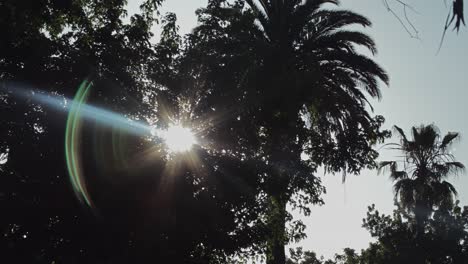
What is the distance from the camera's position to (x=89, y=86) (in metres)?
9.66

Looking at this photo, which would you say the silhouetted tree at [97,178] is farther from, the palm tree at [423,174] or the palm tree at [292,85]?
the palm tree at [423,174]

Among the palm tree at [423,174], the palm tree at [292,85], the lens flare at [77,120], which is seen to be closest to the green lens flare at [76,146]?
the lens flare at [77,120]

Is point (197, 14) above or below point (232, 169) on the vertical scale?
above

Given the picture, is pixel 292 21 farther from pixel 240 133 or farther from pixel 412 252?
pixel 412 252

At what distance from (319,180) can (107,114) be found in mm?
7348

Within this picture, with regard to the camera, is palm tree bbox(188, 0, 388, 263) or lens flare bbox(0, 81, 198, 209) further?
palm tree bbox(188, 0, 388, 263)

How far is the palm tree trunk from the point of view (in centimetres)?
1309

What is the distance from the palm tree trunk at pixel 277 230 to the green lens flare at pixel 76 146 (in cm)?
577

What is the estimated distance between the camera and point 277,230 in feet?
44.2

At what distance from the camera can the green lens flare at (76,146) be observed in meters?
9.02

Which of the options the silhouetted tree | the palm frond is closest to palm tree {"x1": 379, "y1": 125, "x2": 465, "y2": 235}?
the palm frond

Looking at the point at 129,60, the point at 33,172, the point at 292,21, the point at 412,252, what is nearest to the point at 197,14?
the point at 292,21

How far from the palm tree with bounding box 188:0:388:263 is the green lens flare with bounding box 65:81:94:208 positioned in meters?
3.89

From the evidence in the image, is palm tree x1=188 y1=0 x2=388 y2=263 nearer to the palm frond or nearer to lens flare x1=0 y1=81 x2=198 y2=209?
lens flare x1=0 y1=81 x2=198 y2=209
